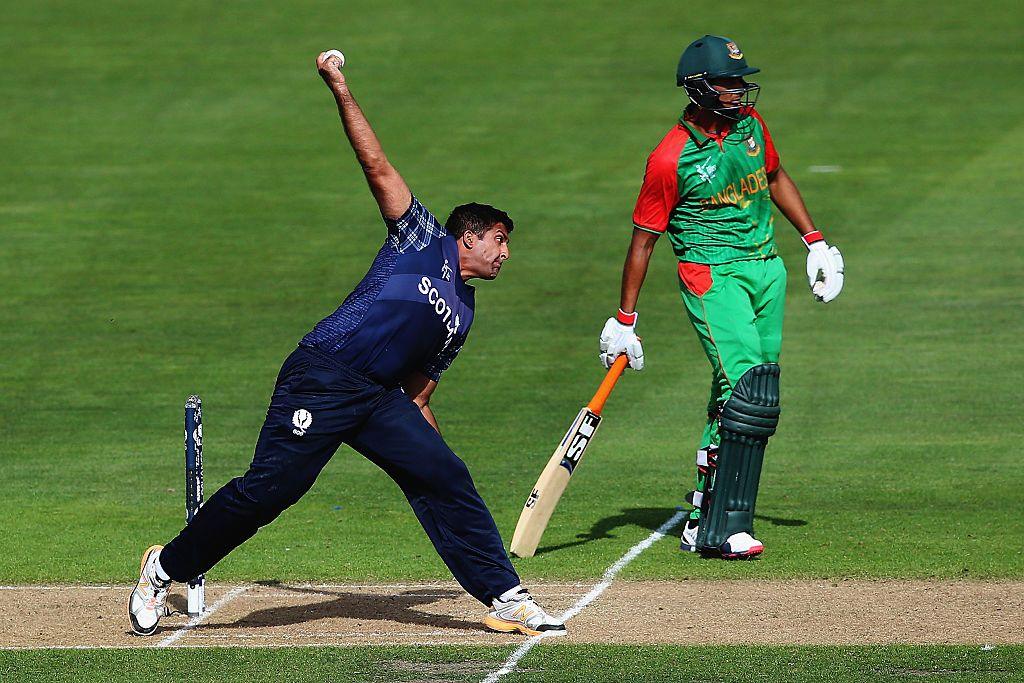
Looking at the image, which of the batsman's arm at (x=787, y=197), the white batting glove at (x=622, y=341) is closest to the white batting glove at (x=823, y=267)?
the batsman's arm at (x=787, y=197)

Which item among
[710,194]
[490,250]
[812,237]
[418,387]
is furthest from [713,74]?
[418,387]

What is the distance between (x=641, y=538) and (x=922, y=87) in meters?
16.2

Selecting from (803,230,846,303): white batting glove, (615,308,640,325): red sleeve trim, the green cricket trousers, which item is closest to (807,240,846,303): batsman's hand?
(803,230,846,303): white batting glove

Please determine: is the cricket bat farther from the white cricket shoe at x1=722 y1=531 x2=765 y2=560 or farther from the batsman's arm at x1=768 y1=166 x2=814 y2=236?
the batsman's arm at x1=768 y1=166 x2=814 y2=236

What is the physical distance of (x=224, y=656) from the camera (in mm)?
7180

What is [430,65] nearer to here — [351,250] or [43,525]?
[351,250]

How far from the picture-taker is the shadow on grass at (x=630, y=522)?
31.1ft

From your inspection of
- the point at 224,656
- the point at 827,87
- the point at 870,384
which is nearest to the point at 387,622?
the point at 224,656

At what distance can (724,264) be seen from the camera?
904 centimetres

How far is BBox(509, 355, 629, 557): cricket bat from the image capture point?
8.90m

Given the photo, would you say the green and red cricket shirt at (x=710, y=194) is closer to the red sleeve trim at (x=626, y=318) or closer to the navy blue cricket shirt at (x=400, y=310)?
the red sleeve trim at (x=626, y=318)

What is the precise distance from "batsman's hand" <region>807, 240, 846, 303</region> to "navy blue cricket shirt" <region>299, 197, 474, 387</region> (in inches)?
115

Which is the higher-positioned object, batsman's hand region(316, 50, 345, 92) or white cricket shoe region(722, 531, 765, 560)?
batsman's hand region(316, 50, 345, 92)

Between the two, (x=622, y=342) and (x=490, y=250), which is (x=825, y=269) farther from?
(x=490, y=250)
